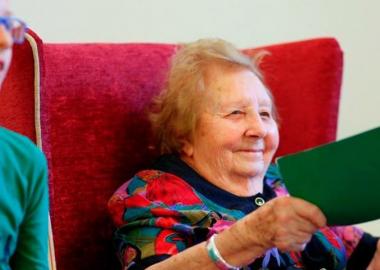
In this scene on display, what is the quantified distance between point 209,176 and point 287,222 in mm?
479

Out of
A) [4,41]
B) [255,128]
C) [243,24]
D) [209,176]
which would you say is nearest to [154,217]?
[209,176]

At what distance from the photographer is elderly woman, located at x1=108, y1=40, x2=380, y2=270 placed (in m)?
1.28

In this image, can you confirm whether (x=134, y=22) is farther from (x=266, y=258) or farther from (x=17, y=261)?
(x=17, y=261)

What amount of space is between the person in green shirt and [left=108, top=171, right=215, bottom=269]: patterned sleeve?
29 cm

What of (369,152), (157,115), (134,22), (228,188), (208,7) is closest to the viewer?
(369,152)

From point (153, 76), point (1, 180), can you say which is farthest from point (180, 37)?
point (1, 180)

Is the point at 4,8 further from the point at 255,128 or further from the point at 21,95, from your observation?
the point at 255,128

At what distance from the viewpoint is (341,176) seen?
0.89 m

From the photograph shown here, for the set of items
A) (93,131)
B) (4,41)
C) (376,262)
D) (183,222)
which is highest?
(4,41)

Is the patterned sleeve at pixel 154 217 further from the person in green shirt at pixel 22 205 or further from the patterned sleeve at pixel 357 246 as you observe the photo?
the patterned sleeve at pixel 357 246

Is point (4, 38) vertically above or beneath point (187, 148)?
above

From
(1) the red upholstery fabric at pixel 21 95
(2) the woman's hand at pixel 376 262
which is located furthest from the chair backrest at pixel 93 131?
(2) the woman's hand at pixel 376 262

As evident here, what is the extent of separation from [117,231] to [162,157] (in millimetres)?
220

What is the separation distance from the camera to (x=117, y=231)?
1.33 metres
